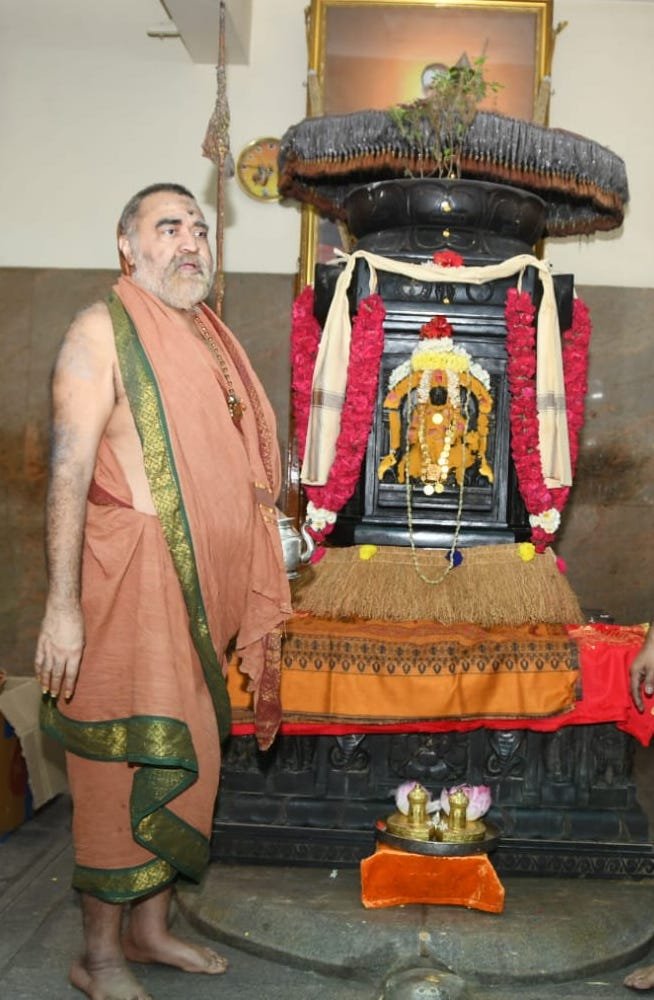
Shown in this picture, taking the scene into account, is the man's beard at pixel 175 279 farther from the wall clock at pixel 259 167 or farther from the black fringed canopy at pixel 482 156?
the wall clock at pixel 259 167

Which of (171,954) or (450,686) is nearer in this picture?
(171,954)

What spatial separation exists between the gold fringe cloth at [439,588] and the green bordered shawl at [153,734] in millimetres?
1530

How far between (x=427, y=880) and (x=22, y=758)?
6.30 ft

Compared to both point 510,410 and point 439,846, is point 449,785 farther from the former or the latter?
point 510,410

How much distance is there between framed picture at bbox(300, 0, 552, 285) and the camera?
254 inches

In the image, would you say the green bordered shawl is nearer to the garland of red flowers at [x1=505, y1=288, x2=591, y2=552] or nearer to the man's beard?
the man's beard

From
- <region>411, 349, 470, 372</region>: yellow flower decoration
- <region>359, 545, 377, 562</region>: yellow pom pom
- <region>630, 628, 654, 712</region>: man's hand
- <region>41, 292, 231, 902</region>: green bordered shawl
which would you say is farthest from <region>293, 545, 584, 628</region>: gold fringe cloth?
<region>41, 292, 231, 902</region>: green bordered shawl

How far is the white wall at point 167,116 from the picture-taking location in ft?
21.7

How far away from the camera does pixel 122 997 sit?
2.83 m

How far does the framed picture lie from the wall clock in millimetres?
370

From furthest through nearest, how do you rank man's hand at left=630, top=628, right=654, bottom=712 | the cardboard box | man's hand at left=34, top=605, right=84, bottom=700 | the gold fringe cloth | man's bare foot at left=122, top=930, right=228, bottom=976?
the cardboard box, the gold fringe cloth, man's hand at left=630, top=628, right=654, bottom=712, man's bare foot at left=122, top=930, right=228, bottom=976, man's hand at left=34, top=605, right=84, bottom=700

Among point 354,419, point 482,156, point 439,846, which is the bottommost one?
point 439,846

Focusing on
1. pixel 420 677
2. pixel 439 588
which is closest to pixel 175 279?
pixel 420 677

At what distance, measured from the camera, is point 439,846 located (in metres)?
3.47
